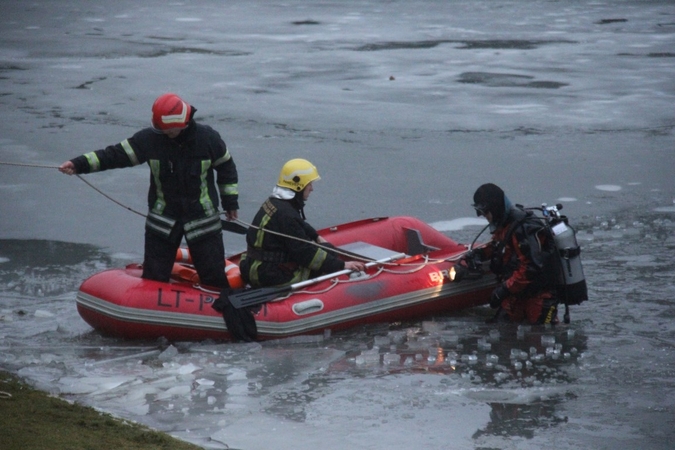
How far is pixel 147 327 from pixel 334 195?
3820 mm

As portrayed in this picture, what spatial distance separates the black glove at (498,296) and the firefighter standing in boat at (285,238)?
3.59 feet

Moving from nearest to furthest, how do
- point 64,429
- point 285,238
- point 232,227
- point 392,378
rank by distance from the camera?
point 64,429, point 392,378, point 285,238, point 232,227

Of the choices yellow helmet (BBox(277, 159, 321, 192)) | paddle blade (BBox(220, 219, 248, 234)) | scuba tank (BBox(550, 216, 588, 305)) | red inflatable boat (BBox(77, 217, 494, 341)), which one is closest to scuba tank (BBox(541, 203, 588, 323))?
scuba tank (BBox(550, 216, 588, 305))

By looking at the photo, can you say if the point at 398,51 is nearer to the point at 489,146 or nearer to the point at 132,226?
the point at 489,146

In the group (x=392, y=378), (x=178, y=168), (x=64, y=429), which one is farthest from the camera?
(x=178, y=168)

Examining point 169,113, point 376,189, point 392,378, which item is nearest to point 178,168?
point 169,113

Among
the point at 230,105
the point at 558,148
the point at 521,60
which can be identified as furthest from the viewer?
the point at 521,60

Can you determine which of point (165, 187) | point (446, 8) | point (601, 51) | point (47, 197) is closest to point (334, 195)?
point (47, 197)

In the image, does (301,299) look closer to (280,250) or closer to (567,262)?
(280,250)

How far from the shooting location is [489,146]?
1150 centimetres

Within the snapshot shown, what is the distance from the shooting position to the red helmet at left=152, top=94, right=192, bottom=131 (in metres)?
5.99

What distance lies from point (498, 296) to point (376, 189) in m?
Answer: 3.49

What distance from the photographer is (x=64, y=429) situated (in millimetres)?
4648

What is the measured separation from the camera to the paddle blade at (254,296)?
6.29m
